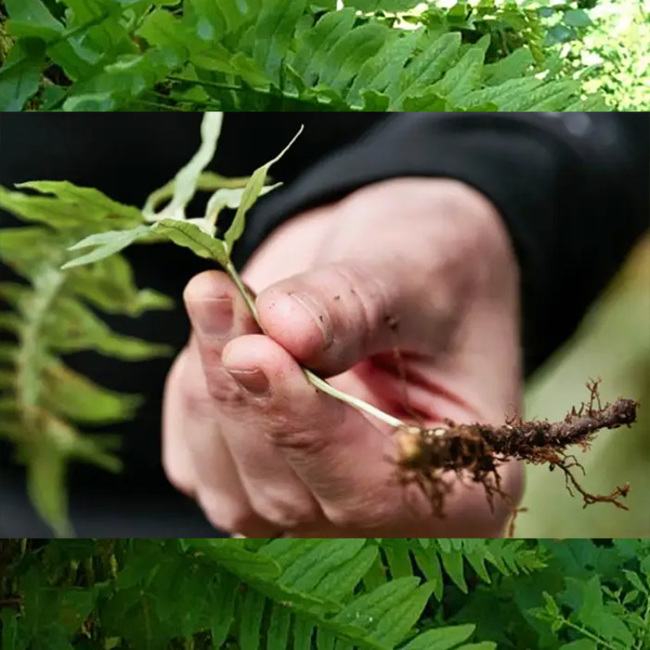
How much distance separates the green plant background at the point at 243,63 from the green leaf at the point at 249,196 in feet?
0.38

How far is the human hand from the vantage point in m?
0.51

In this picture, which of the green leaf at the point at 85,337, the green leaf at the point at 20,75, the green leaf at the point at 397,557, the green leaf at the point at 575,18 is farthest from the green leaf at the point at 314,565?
the green leaf at the point at 575,18

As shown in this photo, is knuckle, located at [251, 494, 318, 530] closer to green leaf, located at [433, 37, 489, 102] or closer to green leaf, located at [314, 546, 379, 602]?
green leaf, located at [314, 546, 379, 602]

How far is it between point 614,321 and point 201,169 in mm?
230

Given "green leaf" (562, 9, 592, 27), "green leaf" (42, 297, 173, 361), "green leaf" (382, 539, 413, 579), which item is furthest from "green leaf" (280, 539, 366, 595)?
"green leaf" (562, 9, 592, 27)

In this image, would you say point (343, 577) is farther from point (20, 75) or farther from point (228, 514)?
point (20, 75)

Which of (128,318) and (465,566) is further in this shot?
(465,566)

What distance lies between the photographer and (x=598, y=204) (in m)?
0.53

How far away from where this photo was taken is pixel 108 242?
53 cm

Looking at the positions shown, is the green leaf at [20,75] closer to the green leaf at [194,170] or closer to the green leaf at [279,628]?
the green leaf at [194,170]

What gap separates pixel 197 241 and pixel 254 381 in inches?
3.2

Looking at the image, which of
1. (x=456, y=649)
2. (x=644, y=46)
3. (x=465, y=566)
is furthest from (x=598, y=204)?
(x=644, y=46)

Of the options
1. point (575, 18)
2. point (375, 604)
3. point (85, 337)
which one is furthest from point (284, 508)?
point (575, 18)

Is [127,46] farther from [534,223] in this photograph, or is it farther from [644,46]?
[644,46]
